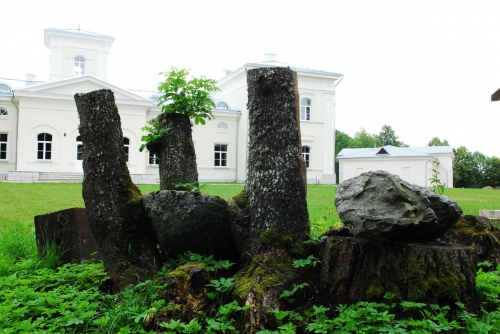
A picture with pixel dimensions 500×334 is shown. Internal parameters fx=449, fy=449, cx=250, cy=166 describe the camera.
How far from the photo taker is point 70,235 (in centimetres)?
453

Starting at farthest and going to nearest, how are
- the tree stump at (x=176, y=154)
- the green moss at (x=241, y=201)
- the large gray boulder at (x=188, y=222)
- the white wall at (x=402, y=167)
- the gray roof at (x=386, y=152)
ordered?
the gray roof at (x=386, y=152) < the white wall at (x=402, y=167) < the tree stump at (x=176, y=154) < the green moss at (x=241, y=201) < the large gray boulder at (x=188, y=222)

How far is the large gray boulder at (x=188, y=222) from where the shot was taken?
11.6 ft

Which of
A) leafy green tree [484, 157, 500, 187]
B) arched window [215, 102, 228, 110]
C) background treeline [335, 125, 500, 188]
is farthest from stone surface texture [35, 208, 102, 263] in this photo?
leafy green tree [484, 157, 500, 187]

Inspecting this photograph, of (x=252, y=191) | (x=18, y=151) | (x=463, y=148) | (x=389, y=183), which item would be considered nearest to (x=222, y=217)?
(x=252, y=191)

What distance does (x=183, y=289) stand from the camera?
119 inches

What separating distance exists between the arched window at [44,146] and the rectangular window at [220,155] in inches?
384

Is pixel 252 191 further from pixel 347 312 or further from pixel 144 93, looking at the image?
pixel 144 93

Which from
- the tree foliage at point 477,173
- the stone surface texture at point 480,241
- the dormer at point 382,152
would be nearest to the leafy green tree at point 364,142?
the tree foliage at point 477,173

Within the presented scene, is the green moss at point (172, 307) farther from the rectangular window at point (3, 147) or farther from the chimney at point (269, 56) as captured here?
the chimney at point (269, 56)

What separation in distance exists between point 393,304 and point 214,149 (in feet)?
86.0

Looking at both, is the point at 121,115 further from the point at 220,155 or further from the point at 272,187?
the point at 272,187

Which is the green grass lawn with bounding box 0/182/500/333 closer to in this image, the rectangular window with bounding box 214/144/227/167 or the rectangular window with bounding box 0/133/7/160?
the rectangular window with bounding box 0/133/7/160

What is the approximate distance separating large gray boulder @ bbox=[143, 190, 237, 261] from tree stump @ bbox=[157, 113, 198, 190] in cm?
74

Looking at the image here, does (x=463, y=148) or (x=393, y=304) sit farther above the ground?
(x=463, y=148)
